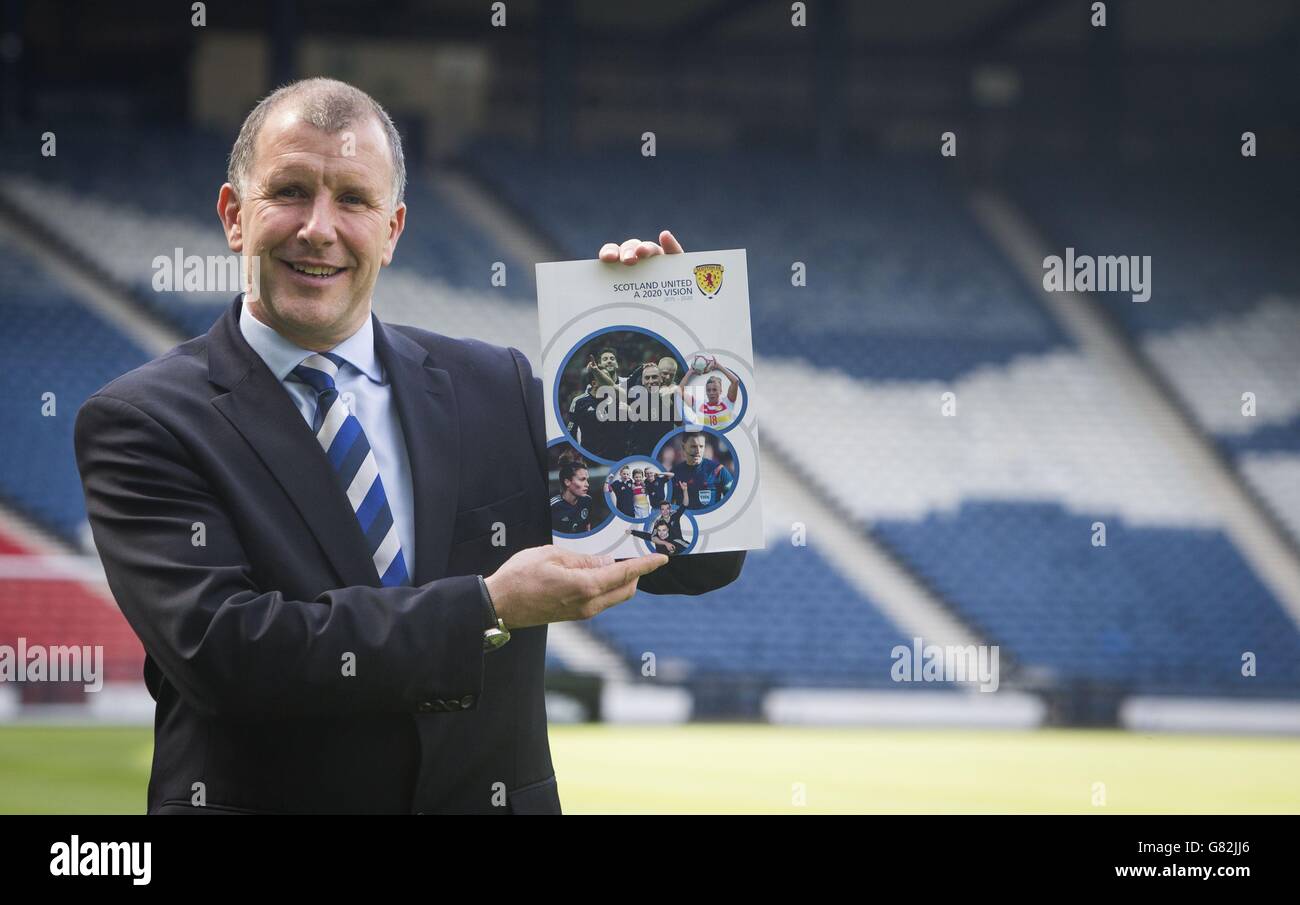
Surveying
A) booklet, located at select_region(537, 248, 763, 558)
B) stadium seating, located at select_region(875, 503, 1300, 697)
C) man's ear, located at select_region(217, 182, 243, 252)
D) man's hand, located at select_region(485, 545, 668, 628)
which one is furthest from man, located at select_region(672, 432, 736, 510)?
stadium seating, located at select_region(875, 503, 1300, 697)

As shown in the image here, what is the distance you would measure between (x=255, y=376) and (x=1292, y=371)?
14.3 meters

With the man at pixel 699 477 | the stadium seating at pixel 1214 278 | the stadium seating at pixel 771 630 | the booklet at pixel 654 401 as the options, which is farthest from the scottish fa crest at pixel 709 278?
the stadium seating at pixel 1214 278

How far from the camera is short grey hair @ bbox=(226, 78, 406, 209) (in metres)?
1.78

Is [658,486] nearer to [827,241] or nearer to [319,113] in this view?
[319,113]

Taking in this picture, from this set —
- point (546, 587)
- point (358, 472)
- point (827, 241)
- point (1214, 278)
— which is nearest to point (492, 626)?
point (546, 587)

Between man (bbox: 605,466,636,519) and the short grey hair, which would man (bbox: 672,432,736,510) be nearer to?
man (bbox: 605,466,636,519)

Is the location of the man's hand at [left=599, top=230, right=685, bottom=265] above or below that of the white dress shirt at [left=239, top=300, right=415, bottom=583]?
above

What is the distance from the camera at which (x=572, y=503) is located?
192cm

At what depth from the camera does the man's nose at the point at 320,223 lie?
5.82 ft

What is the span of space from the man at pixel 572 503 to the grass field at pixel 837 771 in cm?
519

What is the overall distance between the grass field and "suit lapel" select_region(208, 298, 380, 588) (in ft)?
17.1

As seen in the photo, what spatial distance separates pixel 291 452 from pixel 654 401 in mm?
522

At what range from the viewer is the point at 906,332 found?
1394 cm
